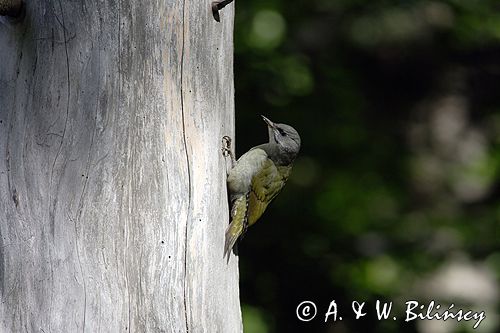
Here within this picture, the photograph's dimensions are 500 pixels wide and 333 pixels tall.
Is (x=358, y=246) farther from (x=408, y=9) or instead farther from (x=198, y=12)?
(x=198, y=12)

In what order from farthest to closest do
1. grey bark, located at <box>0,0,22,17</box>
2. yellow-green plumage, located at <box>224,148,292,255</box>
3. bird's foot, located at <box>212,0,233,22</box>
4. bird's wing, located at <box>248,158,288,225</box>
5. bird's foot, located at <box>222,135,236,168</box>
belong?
bird's wing, located at <box>248,158,288,225</box> → yellow-green plumage, located at <box>224,148,292,255</box> → bird's foot, located at <box>222,135,236,168</box> → bird's foot, located at <box>212,0,233,22</box> → grey bark, located at <box>0,0,22,17</box>

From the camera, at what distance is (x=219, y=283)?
335cm

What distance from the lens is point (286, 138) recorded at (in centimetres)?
453

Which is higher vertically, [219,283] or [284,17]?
[284,17]

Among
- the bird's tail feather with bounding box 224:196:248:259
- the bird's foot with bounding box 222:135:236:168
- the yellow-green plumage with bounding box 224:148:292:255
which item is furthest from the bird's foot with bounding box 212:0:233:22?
the bird's tail feather with bounding box 224:196:248:259

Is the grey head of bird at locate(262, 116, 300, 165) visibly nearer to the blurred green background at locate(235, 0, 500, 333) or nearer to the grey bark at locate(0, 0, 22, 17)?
the blurred green background at locate(235, 0, 500, 333)

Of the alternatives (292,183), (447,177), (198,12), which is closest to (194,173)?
(198,12)

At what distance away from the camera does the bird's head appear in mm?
4512

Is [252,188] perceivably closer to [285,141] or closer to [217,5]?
[285,141]

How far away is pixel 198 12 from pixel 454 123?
4790mm

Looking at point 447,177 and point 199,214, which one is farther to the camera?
point 447,177

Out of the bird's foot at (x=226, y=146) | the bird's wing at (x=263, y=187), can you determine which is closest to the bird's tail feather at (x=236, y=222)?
the bird's wing at (x=263, y=187)

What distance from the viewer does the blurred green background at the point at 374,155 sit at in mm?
6238

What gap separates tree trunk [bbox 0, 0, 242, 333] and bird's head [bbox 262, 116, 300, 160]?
140 centimetres
